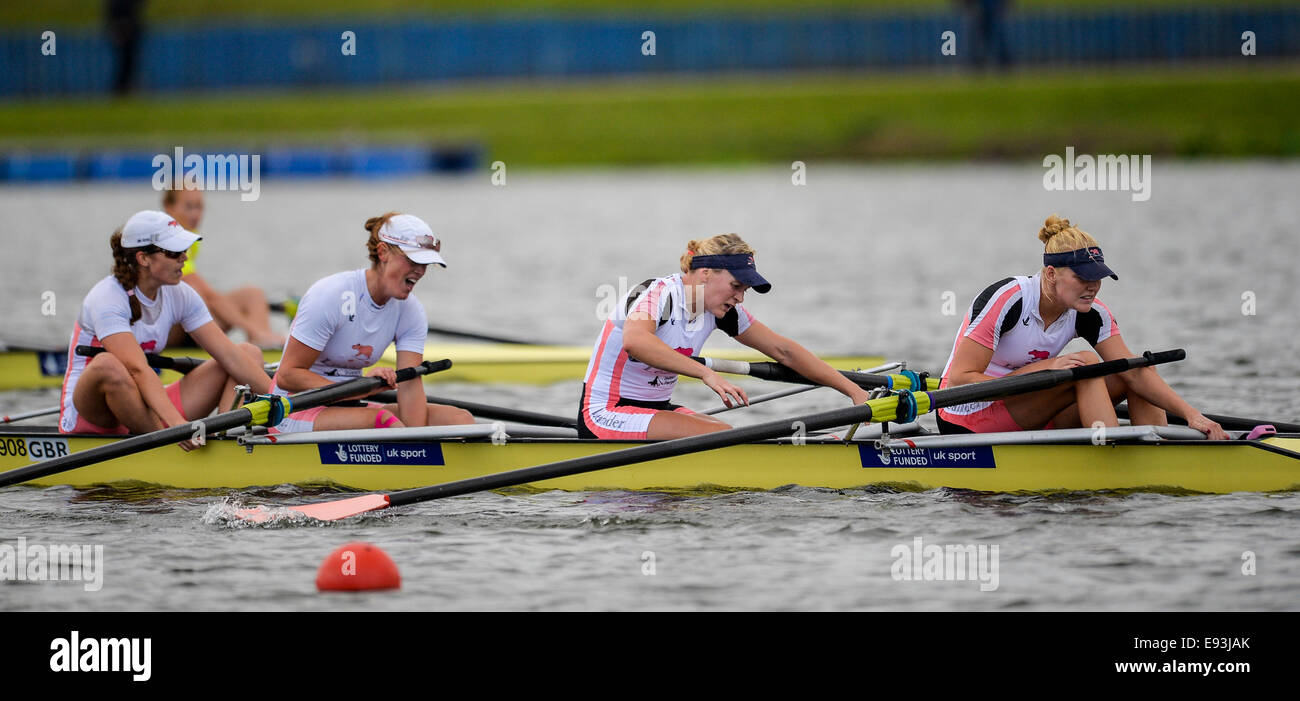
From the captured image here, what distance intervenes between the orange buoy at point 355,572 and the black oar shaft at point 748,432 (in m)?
1.06

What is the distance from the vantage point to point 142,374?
10.0 meters

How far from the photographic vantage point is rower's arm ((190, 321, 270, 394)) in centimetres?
1021

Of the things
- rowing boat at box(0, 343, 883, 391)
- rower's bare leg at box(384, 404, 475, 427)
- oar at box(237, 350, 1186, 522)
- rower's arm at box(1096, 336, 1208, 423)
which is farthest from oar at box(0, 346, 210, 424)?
rower's arm at box(1096, 336, 1208, 423)

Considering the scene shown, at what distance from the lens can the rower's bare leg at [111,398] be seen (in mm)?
9961

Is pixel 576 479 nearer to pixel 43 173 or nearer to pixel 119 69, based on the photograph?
pixel 43 173

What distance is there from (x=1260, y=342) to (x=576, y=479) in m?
9.19

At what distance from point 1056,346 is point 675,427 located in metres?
2.30

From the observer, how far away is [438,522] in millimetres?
9797

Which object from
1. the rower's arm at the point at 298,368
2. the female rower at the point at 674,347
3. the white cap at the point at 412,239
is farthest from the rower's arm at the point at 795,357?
the rower's arm at the point at 298,368

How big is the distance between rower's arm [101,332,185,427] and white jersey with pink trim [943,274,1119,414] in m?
4.69

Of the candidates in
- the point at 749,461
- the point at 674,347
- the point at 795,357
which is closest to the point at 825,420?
the point at 795,357

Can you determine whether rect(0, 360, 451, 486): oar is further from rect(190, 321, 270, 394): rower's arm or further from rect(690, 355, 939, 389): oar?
rect(690, 355, 939, 389): oar
